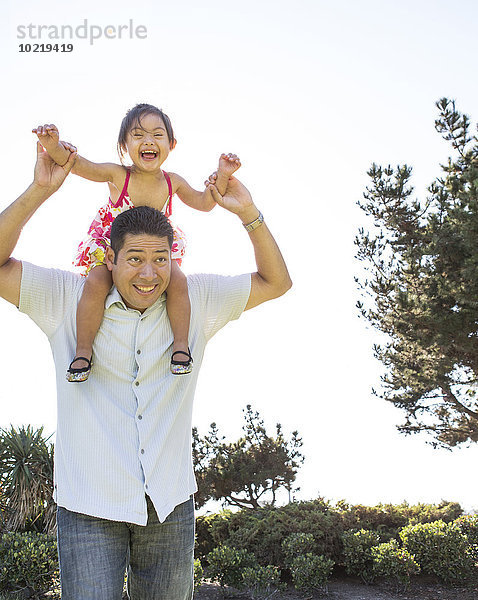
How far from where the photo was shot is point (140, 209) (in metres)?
2.67

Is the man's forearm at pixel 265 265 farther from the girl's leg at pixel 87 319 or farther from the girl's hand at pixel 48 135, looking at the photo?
the girl's hand at pixel 48 135

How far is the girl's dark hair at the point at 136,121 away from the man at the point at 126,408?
2.75ft

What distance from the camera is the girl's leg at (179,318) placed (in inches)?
97.7

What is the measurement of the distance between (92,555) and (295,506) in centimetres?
699

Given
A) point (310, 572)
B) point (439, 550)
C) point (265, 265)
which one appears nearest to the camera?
point (265, 265)

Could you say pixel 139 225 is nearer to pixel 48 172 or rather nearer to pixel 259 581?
pixel 48 172

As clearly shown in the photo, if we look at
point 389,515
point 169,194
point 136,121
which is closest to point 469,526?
point 389,515

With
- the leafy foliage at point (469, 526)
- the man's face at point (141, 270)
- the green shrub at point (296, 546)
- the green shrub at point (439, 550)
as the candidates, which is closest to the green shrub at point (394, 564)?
the green shrub at point (439, 550)

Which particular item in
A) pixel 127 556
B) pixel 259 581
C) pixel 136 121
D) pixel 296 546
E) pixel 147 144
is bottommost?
pixel 259 581

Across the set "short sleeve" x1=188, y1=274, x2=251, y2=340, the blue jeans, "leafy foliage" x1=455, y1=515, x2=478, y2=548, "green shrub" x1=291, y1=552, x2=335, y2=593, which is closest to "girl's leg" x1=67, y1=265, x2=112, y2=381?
"short sleeve" x1=188, y1=274, x2=251, y2=340

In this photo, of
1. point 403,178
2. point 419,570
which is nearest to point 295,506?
point 419,570

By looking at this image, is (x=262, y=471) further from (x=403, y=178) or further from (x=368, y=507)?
(x=403, y=178)

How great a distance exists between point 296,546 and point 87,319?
19.8 ft

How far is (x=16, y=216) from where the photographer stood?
8.10 feet
